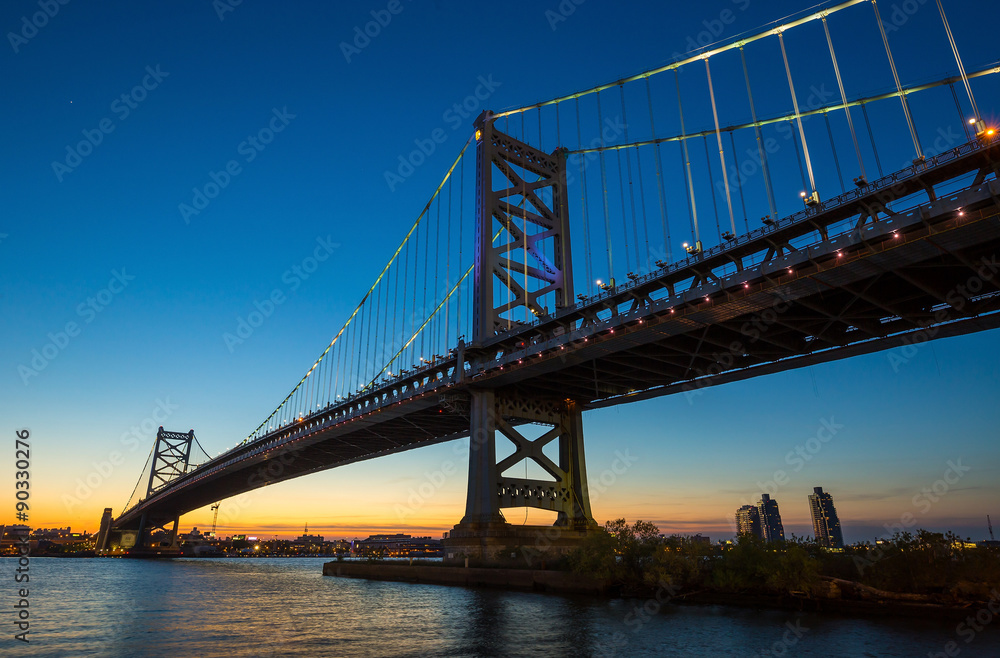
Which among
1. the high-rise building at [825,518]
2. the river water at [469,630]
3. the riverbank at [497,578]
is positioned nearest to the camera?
the river water at [469,630]

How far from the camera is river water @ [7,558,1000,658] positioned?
60.2 feet

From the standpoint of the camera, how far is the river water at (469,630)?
722 inches

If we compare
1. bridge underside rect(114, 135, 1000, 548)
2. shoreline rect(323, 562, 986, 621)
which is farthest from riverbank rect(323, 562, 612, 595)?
bridge underside rect(114, 135, 1000, 548)

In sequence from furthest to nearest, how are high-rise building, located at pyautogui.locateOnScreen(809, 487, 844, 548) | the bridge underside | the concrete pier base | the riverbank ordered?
high-rise building, located at pyautogui.locateOnScreen(809, 487, 844, 548) < the concrete pier base < the riverbank < the bridge underside

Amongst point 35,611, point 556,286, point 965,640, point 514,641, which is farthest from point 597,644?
point 556,286

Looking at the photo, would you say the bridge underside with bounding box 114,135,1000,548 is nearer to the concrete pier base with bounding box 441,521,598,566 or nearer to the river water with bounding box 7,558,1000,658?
the concrete pier base with bounding box 441,521,598,566

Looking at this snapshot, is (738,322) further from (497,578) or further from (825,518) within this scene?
(825,518)

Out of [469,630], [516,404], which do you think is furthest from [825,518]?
[469,630]

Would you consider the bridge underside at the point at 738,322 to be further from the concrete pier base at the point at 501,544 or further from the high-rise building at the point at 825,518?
the high-rise building at the point at 825,518

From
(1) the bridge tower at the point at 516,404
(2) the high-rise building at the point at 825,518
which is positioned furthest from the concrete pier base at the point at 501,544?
(2) the high-rise building at the point at 825,518

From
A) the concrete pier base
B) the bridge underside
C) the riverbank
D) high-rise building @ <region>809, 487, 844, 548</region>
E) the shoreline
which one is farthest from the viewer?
high-rise building @ <region>809, 487, 844, 548</region>

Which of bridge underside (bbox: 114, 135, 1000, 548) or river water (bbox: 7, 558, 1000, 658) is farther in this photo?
bridge underside (bbox: 114, 135, 1000, 548)

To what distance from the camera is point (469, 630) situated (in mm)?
22266

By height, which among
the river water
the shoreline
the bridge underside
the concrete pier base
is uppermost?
the bridge underside
